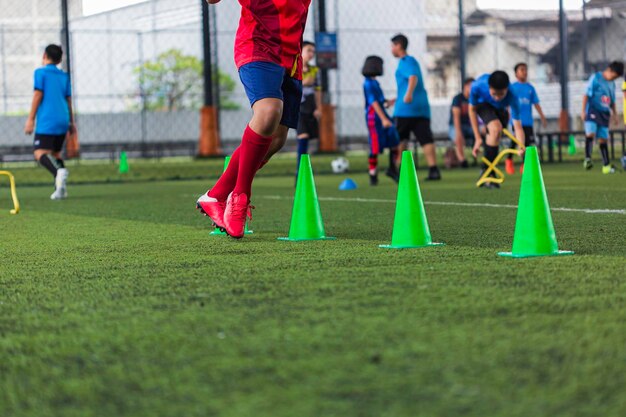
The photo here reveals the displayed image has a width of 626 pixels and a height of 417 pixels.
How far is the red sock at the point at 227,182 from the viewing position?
648 cm

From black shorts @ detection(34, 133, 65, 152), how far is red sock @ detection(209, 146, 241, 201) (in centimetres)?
646

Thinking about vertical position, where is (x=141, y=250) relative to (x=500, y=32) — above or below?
below

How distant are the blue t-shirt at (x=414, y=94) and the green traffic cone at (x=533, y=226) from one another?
9.27 metres

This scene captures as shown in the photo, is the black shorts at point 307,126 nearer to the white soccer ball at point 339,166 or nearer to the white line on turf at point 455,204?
the white line on turf at point 455,204

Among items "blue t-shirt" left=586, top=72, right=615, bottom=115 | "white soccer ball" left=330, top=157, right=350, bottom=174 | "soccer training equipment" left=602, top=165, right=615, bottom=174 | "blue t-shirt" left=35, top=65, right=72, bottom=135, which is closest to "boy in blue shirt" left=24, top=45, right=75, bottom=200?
"blue t-shirt" left=35, top=65, right=72, bottom=135

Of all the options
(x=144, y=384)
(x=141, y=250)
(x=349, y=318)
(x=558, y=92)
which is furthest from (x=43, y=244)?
(x=558, y=92)

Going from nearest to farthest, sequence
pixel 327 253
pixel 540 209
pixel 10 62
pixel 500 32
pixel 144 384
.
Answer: pixel 144 384
pixel 540 209
pixel 327 253
pixel 10 62
pixel 500 32

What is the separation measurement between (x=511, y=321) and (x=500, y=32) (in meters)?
51.6

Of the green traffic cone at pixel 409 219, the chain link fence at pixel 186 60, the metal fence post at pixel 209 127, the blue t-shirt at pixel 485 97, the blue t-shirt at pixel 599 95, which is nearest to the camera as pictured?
the green traffic cone at pixel 409 219

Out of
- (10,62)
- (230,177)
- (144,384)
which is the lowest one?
(144,384)

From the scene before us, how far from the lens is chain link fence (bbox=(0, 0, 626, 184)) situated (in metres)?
32.2

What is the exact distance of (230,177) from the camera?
6535mm

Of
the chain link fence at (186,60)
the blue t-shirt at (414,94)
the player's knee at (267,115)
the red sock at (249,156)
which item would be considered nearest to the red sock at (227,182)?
the red sock at (249,156)

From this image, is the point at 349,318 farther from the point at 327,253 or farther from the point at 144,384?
the point at 327,253
